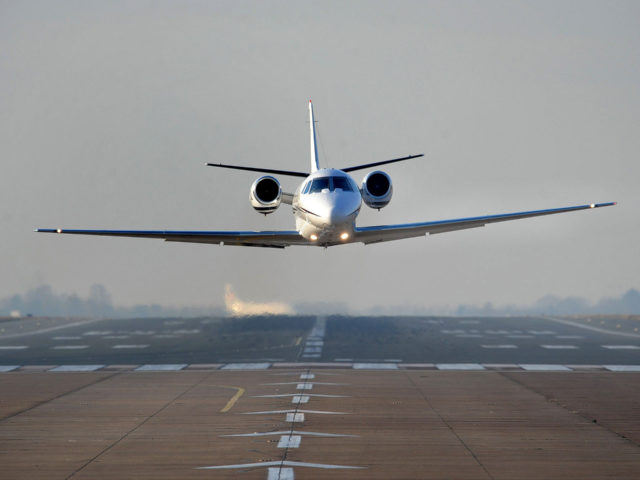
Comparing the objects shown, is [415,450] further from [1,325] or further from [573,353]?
[1,325]

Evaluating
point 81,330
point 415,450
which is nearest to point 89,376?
point 415,450

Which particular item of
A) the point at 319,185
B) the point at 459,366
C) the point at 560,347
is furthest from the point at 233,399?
the point at 560,347

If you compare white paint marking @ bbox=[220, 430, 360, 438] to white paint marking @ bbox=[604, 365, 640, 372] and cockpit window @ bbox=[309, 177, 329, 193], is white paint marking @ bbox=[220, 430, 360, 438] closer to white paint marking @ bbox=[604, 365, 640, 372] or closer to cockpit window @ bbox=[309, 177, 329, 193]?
cockpit window @ bbox=[309, 177, 329, 193]

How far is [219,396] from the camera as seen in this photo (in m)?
30.4

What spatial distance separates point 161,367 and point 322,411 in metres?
18.9

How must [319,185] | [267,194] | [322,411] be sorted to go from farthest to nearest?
1. [267,194]
2. [319,185]
3. [322,411]

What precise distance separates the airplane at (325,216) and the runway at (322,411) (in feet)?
24.1

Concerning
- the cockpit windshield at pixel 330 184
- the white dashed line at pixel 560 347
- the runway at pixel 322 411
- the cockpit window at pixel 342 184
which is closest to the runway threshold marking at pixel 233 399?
the runway at pixel 322 411

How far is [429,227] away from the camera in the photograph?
3566 cm

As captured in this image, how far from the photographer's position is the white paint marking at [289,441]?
20.6m

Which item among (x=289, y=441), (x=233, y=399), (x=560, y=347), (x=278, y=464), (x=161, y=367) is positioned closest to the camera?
(x=278, y=464)

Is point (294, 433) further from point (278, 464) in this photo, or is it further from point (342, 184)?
point (342, 184)

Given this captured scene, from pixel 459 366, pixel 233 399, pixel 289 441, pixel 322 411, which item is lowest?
pixel 289 441

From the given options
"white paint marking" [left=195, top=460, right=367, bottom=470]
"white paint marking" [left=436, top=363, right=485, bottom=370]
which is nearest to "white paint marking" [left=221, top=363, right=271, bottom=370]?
"white paint marking" [left=436, top=363, right=485, bottom=370]
